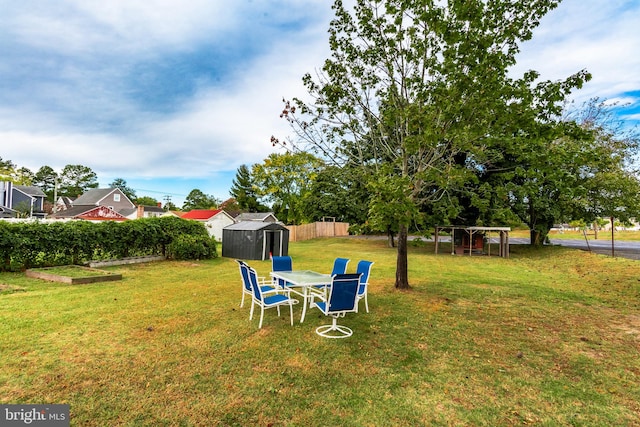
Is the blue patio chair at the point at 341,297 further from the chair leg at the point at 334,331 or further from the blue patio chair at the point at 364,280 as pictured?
the blue patio chair at the point at 364,280

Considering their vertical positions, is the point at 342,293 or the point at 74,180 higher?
the point at 74,180

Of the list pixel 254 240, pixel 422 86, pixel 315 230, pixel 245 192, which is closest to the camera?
pixel 422 86

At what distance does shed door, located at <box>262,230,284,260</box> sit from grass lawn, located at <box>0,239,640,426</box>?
25.7 ft

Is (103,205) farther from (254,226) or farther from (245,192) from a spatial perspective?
(254,226)

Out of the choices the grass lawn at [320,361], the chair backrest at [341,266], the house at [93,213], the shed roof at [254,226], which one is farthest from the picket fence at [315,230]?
the grass lawn at [320,361]

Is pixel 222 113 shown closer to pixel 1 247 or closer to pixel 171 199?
pixel 1 247

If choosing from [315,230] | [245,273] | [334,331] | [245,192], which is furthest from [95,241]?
[245,192]

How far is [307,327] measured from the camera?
5.08 m

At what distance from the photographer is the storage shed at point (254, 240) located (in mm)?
15133

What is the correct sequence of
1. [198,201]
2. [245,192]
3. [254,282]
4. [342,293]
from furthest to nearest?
[198,201] → [245,192] → [254,282] → [342,293]

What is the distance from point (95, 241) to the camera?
1115 centimetres

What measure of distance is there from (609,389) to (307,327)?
3.67 meters

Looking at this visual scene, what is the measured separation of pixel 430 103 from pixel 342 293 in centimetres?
457

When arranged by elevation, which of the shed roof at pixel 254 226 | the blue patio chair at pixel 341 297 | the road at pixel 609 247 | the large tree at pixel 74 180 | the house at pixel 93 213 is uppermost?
the large tree at pixel 74 180
